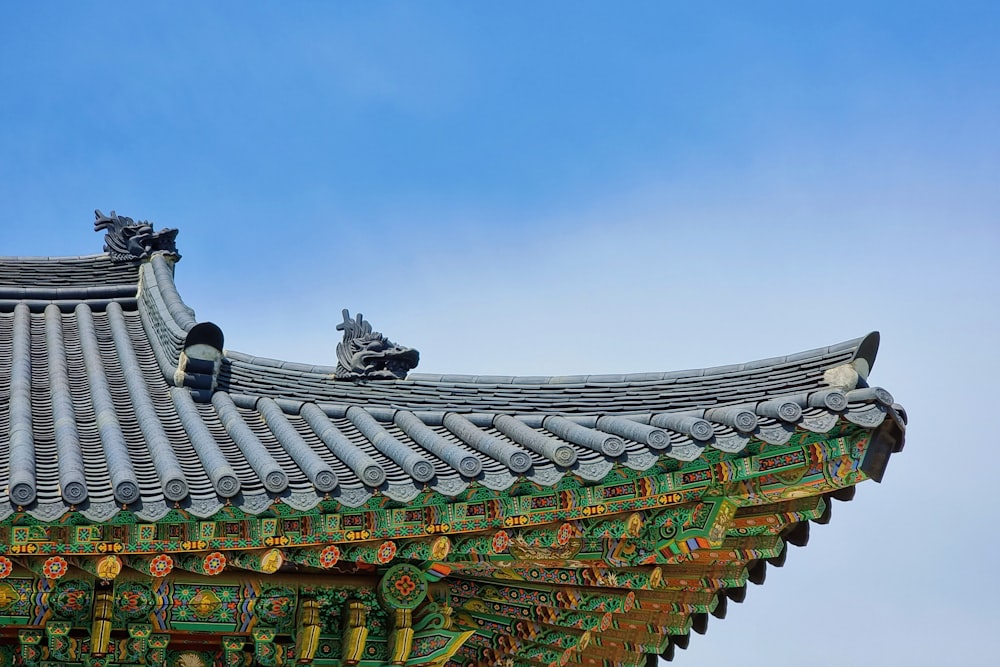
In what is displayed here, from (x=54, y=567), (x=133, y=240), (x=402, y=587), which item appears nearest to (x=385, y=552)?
(x=402, y=587)

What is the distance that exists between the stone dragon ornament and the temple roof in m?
1.23

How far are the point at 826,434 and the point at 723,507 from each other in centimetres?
60

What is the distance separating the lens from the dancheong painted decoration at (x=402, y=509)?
514cm

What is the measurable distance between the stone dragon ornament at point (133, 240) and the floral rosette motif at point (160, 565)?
5333 millimetres

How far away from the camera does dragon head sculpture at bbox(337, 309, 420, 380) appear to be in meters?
7.66

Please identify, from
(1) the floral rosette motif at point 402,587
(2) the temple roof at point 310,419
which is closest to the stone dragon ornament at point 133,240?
(2) the temple roof at point 310,419

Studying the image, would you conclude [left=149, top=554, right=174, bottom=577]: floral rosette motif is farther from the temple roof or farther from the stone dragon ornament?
the stone dragon ornament

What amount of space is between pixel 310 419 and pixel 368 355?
3.66ft

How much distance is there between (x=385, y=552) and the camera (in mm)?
5379

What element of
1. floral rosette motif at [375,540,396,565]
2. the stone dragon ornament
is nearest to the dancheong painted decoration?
floral rosette motif at [375,540,396,565]

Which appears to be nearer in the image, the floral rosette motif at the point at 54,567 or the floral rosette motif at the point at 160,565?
the floral rosette motif at the point at 54,567

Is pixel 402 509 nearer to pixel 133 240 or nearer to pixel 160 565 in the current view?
pixel 160 565

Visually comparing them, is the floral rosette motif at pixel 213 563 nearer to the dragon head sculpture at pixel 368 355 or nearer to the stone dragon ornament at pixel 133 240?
the dragon head sculpture at pixel 368 355

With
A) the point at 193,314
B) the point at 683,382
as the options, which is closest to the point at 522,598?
the point at 683,382
